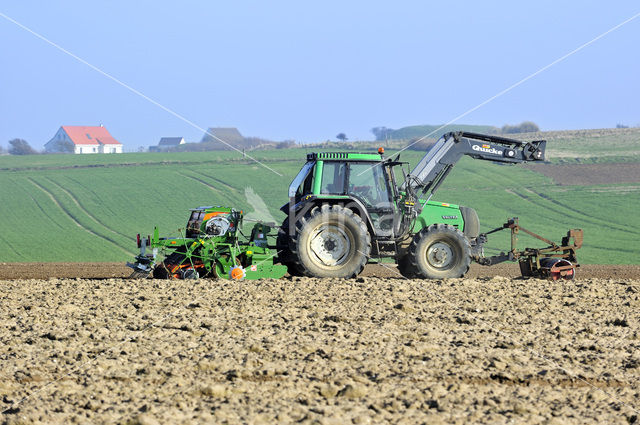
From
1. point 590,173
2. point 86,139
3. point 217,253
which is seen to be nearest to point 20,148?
point 86,139

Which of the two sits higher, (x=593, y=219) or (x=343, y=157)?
(x=343, y=157)

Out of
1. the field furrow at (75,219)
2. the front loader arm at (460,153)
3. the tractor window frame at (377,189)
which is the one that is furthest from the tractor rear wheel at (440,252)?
the field furrow at (75,219)

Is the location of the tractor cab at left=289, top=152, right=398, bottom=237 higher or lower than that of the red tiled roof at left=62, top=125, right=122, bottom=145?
lower

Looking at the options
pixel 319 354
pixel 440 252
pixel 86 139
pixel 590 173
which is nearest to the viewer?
pixel 319 354

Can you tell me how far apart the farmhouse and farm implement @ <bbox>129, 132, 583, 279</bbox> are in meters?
78.6

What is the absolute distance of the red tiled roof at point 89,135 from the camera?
9444 cm

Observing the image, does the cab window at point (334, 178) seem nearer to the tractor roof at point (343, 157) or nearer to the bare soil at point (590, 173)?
the tractor roof at point (343, 157)

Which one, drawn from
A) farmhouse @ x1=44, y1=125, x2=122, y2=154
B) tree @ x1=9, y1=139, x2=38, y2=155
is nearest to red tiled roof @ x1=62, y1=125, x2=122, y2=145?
farmhouse @ x1=44, y1=125, x2=122, y2=154

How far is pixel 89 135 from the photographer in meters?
96.9

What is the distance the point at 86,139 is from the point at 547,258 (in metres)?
86.0

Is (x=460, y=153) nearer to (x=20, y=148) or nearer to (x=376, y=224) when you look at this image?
(x=376, y=224)

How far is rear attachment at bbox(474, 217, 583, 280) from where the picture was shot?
1559cm

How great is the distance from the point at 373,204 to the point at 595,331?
18.0 feet

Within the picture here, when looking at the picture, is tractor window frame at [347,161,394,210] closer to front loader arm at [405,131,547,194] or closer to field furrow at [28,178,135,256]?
front loader arm at [405,131,547,194]
